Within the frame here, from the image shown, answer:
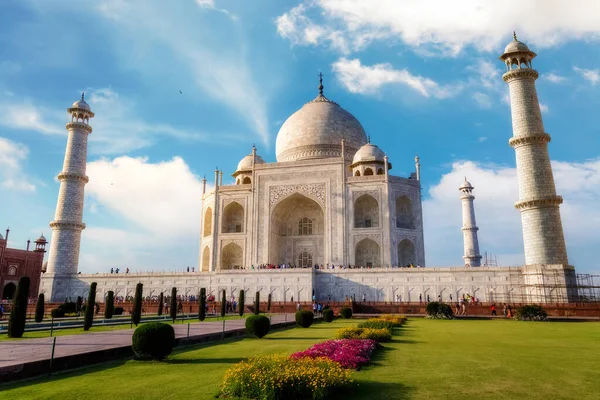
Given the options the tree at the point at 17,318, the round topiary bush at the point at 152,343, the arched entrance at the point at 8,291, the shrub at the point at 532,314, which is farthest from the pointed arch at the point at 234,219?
the round topiary bush at the point at 152,343

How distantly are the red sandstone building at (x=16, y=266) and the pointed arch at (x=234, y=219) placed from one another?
1577 centimetres

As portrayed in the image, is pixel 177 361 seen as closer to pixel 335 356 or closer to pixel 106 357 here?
pixel 106 357

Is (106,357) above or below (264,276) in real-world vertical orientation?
below

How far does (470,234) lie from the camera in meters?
33.1

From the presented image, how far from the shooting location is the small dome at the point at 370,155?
29.9 metres

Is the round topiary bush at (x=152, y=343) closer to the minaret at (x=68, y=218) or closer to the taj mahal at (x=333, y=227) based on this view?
the taj mahal at (x=333, y=227)

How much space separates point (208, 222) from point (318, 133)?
10.2 m

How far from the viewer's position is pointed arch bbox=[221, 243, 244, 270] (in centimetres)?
2962

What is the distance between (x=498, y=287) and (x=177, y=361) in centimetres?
1836

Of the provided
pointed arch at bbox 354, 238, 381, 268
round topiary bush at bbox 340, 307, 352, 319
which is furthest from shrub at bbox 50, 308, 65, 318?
pointed arch at bbox 354, 238, 381, 268

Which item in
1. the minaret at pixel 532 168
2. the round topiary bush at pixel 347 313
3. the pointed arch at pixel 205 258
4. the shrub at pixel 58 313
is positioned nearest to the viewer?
the shrub at pixel 58 313

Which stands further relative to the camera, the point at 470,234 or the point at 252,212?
the point at 470,234

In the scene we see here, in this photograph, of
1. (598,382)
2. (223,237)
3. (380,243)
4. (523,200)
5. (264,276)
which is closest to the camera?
(598,382)

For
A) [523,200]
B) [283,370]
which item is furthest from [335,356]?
[523,200]
